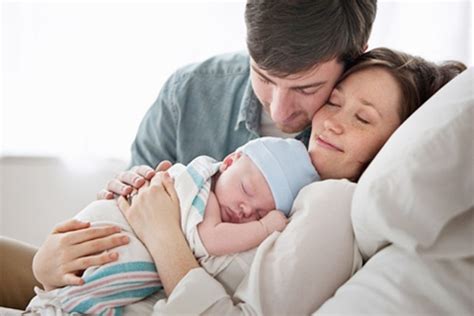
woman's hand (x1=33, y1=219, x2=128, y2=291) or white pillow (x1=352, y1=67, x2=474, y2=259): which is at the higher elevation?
white pillow (x1=352, y1=67, x2=474, y2=259)

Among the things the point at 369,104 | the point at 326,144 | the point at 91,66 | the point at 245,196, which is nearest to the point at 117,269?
the point at 245,196

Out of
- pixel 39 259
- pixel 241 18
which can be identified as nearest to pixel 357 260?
pixel 39 259

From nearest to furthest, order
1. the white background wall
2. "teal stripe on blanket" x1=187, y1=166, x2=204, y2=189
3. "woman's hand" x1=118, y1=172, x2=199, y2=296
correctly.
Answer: "woman's hand" x1=118, y1=172, x2=199, y2=296, "teal stripe on blanket" x1=187, y1=166, x2=204, y2=189, the white background wall

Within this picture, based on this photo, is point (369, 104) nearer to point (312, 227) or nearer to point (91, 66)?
point (312, 227)

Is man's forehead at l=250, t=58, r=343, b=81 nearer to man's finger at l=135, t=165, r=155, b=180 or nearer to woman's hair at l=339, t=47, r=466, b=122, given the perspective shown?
woman's hair at l=339, t=47, r=466, b=122

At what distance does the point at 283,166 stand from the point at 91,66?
118 centimetres

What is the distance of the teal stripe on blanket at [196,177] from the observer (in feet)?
4.16

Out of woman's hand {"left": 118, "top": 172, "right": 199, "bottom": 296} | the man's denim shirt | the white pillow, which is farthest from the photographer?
the man's denim shirt

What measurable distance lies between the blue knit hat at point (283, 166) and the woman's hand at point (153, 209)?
169mm

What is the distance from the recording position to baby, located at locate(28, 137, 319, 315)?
118 centimetres

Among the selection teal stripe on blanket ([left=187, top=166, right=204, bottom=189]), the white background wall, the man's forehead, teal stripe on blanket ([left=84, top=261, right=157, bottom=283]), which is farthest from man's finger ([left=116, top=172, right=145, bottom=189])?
the white background wall

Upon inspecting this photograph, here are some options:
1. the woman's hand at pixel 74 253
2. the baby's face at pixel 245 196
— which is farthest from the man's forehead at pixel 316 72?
the woman's hand at pixel 74 253

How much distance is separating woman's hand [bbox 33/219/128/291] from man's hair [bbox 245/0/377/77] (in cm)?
46

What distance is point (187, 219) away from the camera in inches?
48.5
